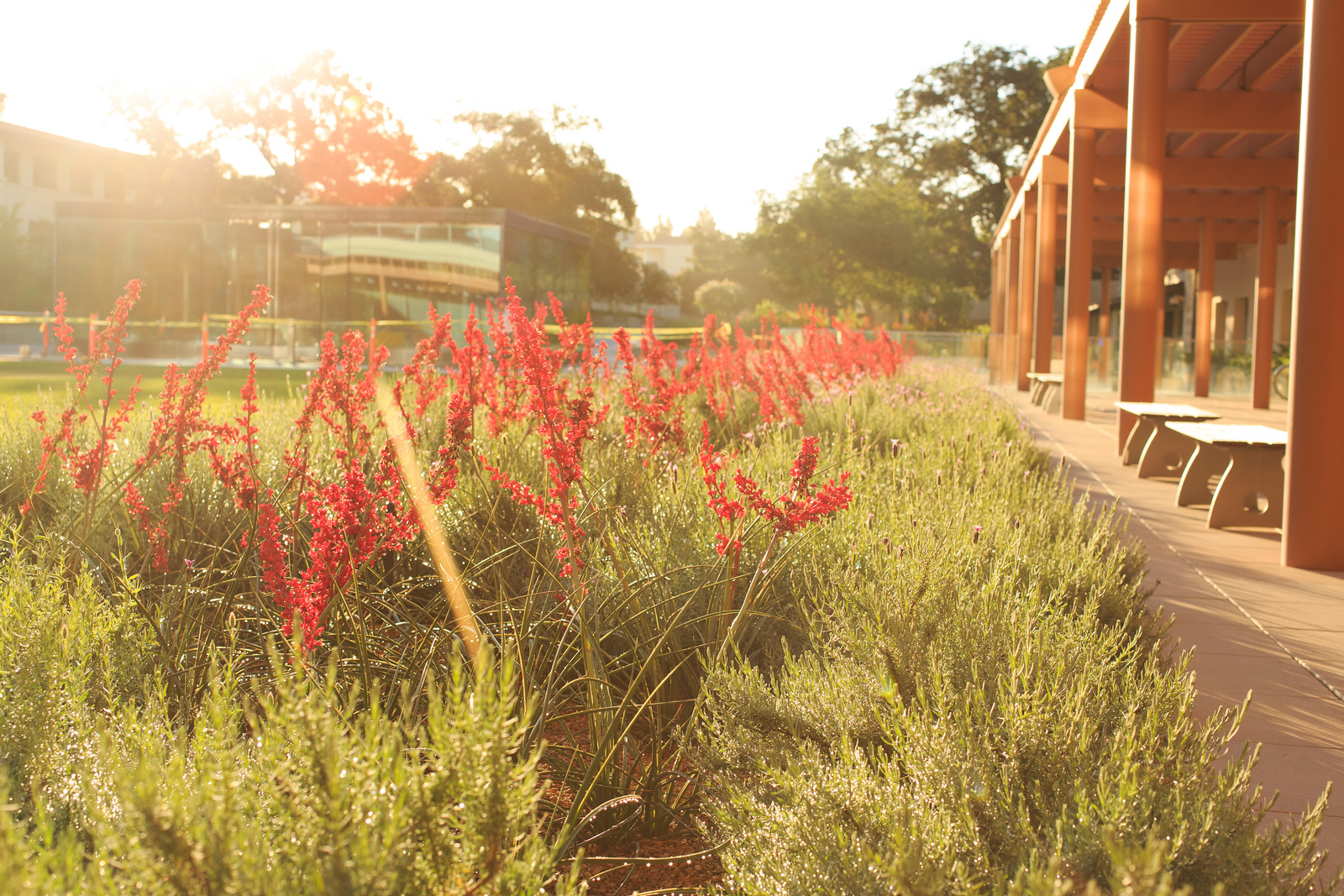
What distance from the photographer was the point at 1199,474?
6820mm

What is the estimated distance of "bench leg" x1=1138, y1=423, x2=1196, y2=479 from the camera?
814 centimetres

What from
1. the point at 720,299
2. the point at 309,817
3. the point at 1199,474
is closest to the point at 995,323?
the point at 1199,474

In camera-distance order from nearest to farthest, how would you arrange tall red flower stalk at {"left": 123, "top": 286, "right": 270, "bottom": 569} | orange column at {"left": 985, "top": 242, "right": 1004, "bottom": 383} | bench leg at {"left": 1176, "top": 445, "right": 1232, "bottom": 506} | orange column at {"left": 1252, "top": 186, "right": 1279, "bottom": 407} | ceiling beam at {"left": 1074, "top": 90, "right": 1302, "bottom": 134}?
tall red flower stalk at {"left": 123, "top": 286, "right": 270, "bottom": 569} → bench leg at {"left": 1176, "top": 445, "right": 1232, "bottom": 506} → ceiling beam at {"left": 1074, "top": 90, "right": 1302, "bottom": 134} → orange column at {"left": 1252, "top": 186, "right": 1279, "bottom": 407} → orange column at {"left": 985, "top": 242, "right": 1004, "bottom": 383}

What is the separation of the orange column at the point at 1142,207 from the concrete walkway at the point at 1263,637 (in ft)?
10.5

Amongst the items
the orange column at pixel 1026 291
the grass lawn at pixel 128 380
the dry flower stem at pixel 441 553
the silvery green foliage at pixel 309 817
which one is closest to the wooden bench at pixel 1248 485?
the dry flower stem at pixel 441 553

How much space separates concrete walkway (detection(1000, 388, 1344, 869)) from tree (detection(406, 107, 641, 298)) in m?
43.9

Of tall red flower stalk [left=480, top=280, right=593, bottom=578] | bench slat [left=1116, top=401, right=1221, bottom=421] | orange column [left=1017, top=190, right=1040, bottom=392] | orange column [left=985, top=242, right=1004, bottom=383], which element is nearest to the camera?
tall red flower stalk [left=480, top=280, right=593, bottom=578]

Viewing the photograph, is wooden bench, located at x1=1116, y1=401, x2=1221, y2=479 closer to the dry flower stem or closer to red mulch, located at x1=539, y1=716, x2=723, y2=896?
the dry flower stem

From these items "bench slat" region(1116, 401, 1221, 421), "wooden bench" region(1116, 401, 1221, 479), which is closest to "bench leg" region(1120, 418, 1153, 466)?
"bench slat" region(1116, 401, 1221, 421)

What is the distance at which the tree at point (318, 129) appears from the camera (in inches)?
1668

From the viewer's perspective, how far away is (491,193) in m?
50.7

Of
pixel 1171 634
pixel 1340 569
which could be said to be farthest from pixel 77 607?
pixel 1340 569

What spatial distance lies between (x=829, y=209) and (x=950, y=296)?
8053mm

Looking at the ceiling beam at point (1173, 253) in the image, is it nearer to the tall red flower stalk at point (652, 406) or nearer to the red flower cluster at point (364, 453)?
the red flower cluster at point (364, 453)
